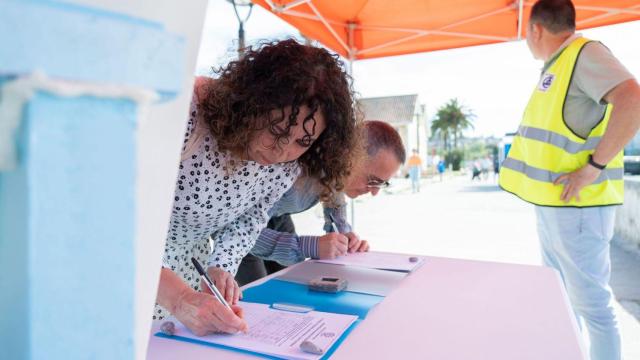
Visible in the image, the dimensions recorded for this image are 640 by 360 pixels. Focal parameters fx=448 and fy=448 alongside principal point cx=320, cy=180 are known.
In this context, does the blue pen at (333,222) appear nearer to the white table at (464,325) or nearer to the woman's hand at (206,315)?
the white table at (464,325)

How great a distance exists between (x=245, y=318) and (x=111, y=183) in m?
0.77

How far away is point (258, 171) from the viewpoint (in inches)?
47.8

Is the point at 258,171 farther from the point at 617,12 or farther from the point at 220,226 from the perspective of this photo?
the point at 617,12

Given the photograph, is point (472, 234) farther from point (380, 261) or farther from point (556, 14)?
point (380, 261)

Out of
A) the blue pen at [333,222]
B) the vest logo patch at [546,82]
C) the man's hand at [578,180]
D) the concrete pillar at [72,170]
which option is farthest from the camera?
the blue pen at [333,222]

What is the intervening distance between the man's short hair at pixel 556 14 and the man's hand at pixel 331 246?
1177mm

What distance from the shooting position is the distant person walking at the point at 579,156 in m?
1.54

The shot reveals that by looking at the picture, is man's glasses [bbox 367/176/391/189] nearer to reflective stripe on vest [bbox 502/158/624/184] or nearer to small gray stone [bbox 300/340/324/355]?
reflective stripe on vest [bbox 502/158/624/184]

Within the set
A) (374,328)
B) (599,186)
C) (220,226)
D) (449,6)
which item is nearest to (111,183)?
(374,328)

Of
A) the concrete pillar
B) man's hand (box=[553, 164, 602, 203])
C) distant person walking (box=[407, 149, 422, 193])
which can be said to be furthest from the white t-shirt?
distant person walking (box=[407, 149, 422, 193])

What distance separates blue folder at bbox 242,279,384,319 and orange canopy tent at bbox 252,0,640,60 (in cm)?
191

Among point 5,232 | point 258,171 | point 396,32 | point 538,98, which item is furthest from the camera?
point 396,32

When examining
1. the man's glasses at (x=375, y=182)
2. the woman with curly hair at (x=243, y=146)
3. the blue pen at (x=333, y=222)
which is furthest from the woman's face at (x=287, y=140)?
the blue pen at (x=333, y=222)

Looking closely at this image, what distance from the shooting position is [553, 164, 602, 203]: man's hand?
159cm
